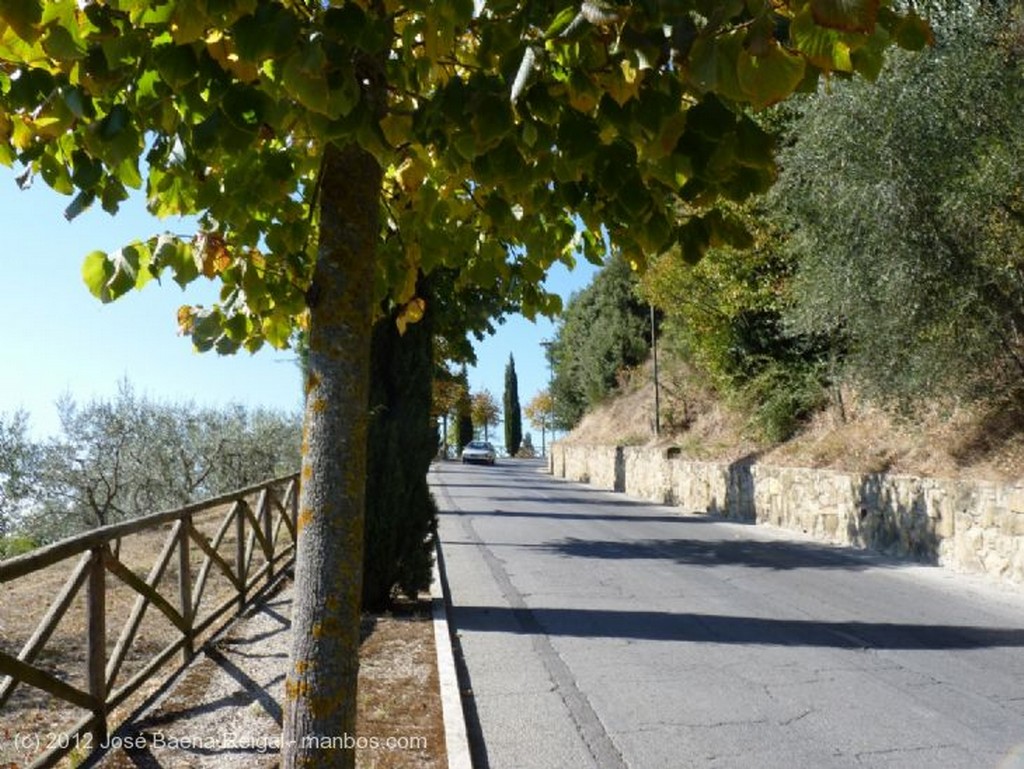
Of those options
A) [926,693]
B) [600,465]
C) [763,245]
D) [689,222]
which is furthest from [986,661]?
[600,465]

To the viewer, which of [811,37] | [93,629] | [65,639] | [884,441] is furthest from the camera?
[884,441]

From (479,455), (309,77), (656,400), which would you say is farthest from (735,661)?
(479,455)

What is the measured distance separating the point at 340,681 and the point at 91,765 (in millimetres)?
2508

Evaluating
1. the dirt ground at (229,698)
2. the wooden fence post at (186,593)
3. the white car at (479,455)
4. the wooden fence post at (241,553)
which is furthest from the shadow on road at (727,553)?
the white car at (479,455)

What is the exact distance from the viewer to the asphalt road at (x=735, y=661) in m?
5.08

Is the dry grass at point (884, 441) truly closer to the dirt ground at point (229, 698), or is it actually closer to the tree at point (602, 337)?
the dirt ground at point (229, 698)

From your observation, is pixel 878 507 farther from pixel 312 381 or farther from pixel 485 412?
pixel 485 412

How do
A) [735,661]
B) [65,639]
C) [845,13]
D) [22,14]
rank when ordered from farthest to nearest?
[65,639] < [735,661] < [22,14] < [845,13]

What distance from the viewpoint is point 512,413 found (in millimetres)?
85250

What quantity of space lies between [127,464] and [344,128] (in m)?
16.5

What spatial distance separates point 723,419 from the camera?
2772 centimetres

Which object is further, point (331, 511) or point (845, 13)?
point (331, 511)

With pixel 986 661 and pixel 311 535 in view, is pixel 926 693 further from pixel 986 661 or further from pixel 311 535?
pixel 311 535

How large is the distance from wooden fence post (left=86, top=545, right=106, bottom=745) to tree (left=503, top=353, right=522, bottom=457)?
77.6 metres
